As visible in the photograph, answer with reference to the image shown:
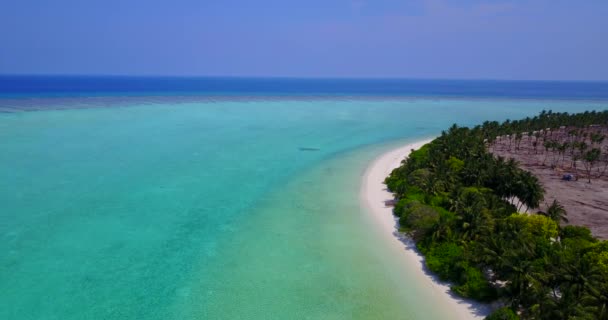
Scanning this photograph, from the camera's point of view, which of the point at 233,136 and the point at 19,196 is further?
the point at 233,136

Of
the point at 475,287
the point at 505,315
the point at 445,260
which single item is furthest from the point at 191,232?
the point at 505,315

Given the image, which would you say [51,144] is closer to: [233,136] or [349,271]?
[233,136]

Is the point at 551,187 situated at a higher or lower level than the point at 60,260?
higher

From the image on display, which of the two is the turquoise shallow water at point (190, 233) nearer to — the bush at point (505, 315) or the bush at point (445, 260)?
the bush at point (445, 260)

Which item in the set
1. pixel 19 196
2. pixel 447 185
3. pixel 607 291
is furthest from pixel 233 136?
pixel 607 291

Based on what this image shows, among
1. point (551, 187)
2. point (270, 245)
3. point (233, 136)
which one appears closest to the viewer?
point (270, 245)

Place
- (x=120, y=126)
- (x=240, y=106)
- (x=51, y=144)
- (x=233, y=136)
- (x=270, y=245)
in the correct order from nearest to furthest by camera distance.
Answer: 1. (x=270, y=245)
2. (x=51, y=144)
3. (x=233, y=136)
4. (x=120, y=126)
5. (x=240, y=106)

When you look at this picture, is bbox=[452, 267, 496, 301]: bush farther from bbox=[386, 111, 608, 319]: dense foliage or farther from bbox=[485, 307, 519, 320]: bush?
bbox=[485, 307, 519, 320]: bush

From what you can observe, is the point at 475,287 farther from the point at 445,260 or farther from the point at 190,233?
the point at 190,233
